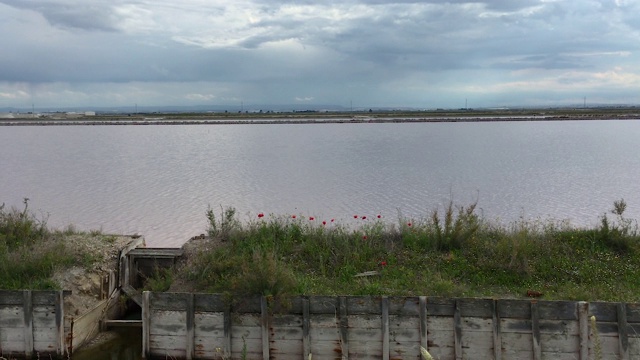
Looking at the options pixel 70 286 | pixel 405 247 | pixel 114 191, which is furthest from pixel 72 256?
pixel 114 191

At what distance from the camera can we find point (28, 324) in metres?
13.1

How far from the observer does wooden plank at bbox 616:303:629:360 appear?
450 inches

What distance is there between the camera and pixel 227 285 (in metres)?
13.5

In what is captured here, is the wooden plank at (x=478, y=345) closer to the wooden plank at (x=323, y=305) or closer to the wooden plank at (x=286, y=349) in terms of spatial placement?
the wooden plank at (x=323, y=305)

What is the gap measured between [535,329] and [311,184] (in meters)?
25.3

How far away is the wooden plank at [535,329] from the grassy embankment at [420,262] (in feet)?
6.27

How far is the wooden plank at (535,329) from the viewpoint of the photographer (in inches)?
461

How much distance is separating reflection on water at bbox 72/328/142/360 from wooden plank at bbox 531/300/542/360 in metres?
9.35

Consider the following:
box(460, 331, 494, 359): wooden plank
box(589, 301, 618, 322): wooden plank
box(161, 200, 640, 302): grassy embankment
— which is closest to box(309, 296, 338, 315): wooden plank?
box(161, 200, 640, 302): grassy embankment

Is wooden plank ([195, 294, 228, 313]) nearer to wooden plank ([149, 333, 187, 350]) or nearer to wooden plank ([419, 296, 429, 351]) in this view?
wooden plank ([149, 333, 187, 350])

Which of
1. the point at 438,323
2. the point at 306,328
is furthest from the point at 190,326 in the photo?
the point at 438,323

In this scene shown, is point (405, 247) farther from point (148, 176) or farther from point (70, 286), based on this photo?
point (148, 176)

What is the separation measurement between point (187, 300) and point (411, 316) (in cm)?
513

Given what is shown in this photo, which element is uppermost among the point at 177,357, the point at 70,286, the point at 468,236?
the point at 468,236
